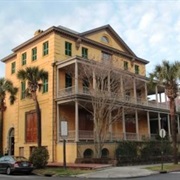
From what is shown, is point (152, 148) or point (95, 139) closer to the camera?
point (95, 139)

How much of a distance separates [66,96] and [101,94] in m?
3.64

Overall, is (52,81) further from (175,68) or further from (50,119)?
(175,68)

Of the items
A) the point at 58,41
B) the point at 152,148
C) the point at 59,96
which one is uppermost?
the point at 58,41

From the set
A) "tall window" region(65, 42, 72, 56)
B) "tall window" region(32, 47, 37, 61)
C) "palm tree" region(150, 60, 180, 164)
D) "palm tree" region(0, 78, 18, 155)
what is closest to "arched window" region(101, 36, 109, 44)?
"tall window" region(65, 42, 72, 56)

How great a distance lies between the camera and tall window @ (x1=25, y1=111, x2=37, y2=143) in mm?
34084

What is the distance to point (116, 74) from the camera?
30.6 meters

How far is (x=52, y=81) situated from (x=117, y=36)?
40.3 feet

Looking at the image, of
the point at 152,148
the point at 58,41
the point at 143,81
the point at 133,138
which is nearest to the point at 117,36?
the point at 143,81

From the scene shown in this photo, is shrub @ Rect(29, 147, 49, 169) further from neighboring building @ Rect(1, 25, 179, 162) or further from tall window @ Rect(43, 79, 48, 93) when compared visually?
tall window @ Rect(43, 79, 48, 93)

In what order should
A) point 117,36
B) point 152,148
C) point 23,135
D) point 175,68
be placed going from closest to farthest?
point 175,68 < point 152,148 < point 23,135 < point 117,36

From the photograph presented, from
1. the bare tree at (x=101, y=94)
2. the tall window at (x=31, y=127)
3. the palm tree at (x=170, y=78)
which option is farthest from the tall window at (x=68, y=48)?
the palm tree at (x=170, y=78)

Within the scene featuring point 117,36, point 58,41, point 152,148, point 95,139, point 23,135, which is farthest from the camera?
point 117,36

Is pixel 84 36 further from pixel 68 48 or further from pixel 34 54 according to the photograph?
pixel 34 54

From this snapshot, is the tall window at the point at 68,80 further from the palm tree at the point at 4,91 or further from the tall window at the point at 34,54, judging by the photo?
the palm tree at the point at 4,91
